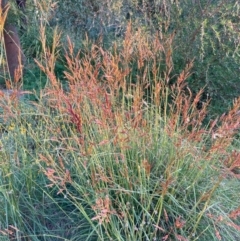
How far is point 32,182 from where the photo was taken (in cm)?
357

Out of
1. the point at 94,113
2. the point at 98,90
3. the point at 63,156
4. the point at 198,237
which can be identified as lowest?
the point at 198,237

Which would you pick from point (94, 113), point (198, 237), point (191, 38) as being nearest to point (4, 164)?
point (94, 113)

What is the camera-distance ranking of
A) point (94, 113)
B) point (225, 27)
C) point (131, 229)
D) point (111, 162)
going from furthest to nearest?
point (225, 27), point (94, 113), point (111, 162), point (131, 229)

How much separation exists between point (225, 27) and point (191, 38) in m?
0.43

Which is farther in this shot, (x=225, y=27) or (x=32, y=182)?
(x=225, y=27)

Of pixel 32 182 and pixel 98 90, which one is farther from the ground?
pixel 98 90

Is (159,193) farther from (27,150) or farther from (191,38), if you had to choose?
(191,38)

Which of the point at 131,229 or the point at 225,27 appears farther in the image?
the point at 225,27

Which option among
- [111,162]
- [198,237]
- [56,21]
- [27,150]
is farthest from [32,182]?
[56,21]

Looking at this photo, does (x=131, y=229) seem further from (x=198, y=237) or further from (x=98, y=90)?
(x=98, y=90)

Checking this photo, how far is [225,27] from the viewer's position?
19.5 feet

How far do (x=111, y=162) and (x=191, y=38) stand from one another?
313 centimetres

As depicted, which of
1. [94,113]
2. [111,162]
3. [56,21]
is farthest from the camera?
[56,21]

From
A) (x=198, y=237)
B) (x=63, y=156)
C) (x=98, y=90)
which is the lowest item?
(x=198, y=237)
